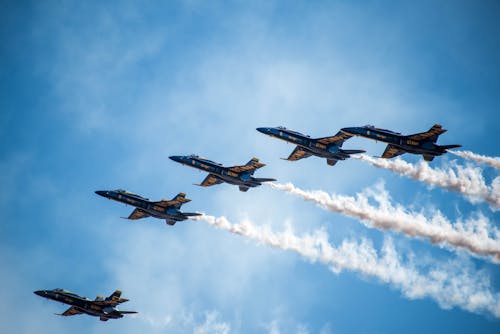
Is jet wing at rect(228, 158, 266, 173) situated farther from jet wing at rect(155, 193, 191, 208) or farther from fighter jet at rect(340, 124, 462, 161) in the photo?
fighter jet at rect(340, 124, 462, 161)

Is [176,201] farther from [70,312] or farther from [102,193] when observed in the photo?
[70,312]

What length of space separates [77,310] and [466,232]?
65.2m

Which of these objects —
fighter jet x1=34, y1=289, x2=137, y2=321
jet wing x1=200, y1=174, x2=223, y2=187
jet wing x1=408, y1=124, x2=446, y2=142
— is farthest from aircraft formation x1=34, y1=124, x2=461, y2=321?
jet wing x1=408, y1=124, x2=446, y2=142

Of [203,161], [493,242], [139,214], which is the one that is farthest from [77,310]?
[493,242]

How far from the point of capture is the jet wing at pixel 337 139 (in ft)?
354

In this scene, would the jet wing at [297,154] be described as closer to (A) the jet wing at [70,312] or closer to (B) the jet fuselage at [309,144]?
(B) the jet fuselage at [309,144]

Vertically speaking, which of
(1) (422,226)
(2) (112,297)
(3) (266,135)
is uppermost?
(3) (266,135)

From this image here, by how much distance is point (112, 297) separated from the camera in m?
107

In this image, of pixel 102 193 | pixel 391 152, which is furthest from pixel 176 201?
pixel 391 152

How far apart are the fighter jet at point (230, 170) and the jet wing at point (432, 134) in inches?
942

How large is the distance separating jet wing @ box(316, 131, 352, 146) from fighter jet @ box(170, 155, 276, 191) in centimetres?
1084

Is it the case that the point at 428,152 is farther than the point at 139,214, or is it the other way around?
the point at 139,214

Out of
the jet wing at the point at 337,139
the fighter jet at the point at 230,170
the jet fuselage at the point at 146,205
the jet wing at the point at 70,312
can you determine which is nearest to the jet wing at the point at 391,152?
the jet wing at the point at 337,139

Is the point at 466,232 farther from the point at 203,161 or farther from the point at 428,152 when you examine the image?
the point at 203,161
